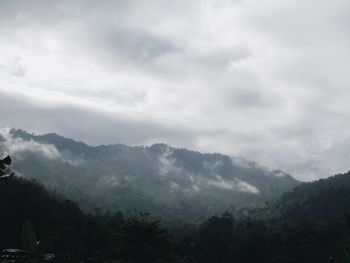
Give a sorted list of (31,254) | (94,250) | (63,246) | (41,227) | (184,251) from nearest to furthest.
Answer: (31,254) → (63,246) → (41,227) → (94,250) → (184,251)

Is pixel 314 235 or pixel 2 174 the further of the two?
pixel 314 235

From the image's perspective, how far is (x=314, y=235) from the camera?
325 ft

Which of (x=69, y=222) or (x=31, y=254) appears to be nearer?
(x=31, y=254)

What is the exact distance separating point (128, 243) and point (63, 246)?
66.6 ft

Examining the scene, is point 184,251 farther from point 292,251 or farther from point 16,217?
point 16,217

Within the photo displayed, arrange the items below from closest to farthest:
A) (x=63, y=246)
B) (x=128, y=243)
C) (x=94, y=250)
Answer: (x=128, y=243)
(x=63, y=246)
(x=94, y=250)

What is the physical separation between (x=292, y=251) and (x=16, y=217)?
54.1 meters

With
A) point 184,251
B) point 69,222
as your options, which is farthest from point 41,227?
point 184,251

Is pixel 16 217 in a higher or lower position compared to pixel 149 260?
higher

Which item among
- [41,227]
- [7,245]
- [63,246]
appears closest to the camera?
[63,246]

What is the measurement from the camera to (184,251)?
392ft

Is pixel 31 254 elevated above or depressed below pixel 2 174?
below

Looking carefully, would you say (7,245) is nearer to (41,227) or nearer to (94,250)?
(41,227)

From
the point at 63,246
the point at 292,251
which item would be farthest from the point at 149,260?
the point at 292,251
